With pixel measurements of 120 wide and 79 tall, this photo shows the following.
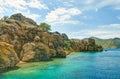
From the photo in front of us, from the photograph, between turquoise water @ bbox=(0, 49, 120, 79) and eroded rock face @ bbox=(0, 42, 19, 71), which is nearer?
turquoise water @ bbox=(0, 49, 120, 79)

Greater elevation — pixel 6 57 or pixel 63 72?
pixel 6 57

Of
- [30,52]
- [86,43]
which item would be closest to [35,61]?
[30,52]

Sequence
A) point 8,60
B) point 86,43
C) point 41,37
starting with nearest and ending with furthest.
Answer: point 8,60 → point 41,37 → point 86,43

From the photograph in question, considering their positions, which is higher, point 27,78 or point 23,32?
point 23,32

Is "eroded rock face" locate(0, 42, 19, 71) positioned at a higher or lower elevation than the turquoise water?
higher

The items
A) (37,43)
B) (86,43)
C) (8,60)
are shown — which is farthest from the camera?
(86,43)

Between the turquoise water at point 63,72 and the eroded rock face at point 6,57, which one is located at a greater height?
the eroded rock face at point 6,57

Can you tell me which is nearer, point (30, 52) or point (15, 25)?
point (30, 52)

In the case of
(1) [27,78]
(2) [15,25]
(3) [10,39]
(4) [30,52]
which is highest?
(2) [15,25]

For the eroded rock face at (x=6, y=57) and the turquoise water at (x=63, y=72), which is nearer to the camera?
the turquoise water at (x=63, y=72)

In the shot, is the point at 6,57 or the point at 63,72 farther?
the point at 6,57

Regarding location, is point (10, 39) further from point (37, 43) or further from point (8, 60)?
point (8, 60)

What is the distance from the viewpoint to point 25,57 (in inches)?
2965

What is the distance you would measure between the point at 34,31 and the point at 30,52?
46.4 feet
